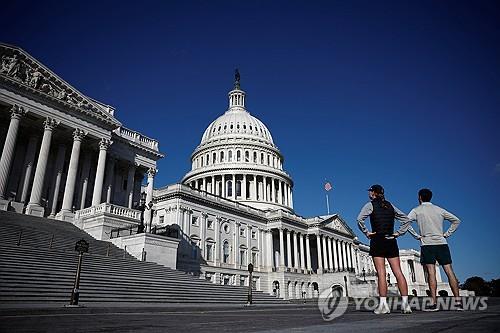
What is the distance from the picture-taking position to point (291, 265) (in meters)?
71.4

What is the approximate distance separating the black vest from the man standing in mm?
994

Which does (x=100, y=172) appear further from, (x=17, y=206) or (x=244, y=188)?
(x=244, y=188)

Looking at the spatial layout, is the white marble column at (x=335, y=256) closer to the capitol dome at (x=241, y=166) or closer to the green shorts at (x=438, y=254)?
the capitol dome at (x=241, y=166)

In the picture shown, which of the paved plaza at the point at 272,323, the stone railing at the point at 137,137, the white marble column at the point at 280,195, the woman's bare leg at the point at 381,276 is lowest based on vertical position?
the paved plaza at the point at 272,323

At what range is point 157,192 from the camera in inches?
2061

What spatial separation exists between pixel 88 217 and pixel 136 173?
1439 cm

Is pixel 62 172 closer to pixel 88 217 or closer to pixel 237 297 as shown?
pixel 88 217

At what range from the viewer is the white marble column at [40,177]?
31.7 metres

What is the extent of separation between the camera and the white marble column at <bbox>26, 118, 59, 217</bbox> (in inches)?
1246

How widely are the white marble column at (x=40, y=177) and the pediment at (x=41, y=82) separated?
8.37 feet

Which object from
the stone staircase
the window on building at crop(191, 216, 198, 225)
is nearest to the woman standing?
the stone staircase

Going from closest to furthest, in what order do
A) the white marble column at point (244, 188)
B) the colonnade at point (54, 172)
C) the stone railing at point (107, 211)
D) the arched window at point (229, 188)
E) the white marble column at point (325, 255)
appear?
the colonnade at point (54, 172), the stone railing at point (107, 211), the white marble column at point (325, 255), the white marble column at point (244, 188), the arched window at point (229, 188)

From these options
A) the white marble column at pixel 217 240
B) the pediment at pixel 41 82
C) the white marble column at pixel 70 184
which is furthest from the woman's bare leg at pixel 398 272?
the white marble column at pixel 217 240

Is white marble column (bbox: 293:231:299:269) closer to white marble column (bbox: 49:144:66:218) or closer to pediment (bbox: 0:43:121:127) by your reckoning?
pediment (bbox: 0:43:121:127)
